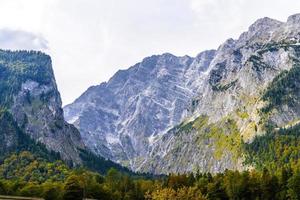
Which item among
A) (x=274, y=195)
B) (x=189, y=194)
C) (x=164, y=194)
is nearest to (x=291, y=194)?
(x=274, y=195)

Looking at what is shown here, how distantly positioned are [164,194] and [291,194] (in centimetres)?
6700

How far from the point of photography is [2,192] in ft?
573

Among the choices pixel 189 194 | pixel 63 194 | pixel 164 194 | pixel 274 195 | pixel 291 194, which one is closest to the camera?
pixel 164 194

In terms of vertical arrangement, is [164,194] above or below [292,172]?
below

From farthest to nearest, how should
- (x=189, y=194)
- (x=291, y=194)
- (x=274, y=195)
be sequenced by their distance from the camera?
1. (x=274, y=195)
2. (x=291, y=194)
3. (x=189, y=194)

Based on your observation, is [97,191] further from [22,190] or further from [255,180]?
[255,180]

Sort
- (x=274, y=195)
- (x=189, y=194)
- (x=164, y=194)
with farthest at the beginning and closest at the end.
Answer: (x=274, y=195), (x=189, y=194), (x=164, y=194)

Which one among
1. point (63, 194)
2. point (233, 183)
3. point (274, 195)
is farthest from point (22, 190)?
point (274, 195)

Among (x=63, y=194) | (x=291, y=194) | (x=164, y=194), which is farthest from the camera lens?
(x=291, y=194)

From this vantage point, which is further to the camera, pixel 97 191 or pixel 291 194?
pixel 97 191

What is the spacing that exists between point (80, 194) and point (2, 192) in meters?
30.0

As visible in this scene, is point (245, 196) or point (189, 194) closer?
point (189, 194)

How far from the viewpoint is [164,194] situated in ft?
431

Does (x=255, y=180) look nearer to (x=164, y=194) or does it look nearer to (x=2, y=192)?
(x=164, y=194)
